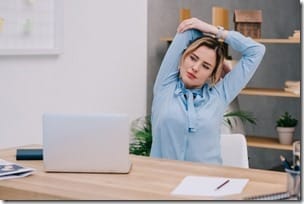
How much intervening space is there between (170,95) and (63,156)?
0.68m

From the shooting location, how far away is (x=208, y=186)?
173 cm

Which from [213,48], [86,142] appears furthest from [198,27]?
[86,142]

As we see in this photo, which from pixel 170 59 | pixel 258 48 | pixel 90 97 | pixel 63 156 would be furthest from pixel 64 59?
pixel 63 156

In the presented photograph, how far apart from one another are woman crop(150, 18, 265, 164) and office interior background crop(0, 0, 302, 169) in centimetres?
106

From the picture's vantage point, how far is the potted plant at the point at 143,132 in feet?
12.9

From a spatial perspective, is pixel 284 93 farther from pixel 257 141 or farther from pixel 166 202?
pixel 166 202

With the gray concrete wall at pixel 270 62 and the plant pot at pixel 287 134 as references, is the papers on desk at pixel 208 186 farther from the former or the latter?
the gray concrete wall at pixel 270 62

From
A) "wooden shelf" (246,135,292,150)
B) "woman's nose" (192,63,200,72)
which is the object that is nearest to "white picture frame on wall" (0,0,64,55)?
"woman's nose" (192,63,200,72)

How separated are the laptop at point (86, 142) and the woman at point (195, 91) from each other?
51 centimetres

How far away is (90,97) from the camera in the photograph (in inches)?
148

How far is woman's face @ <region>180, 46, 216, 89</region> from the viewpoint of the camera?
2467 millimetres

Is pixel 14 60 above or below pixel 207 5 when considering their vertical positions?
below

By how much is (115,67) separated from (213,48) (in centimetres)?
153

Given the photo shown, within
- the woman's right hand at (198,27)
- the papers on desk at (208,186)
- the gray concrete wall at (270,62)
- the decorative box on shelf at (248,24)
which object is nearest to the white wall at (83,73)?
A: the gray concrete wall at (270,62)
